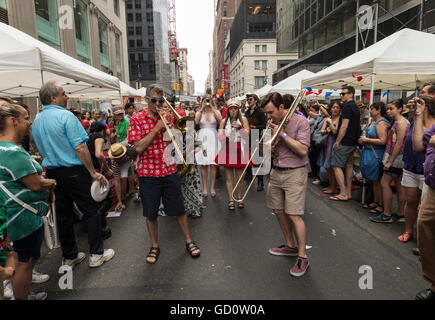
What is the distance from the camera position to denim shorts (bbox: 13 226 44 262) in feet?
7.47

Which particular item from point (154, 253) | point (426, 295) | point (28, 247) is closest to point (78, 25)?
point (154, 253)

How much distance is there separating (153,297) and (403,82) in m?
8.68

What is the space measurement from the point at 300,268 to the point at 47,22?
16.2 metres

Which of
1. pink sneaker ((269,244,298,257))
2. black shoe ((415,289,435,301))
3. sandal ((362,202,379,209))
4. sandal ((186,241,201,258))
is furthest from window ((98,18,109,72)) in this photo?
black shoe ((415,289,435,301))

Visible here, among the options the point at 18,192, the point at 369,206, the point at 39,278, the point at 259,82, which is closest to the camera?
the point at 18,192

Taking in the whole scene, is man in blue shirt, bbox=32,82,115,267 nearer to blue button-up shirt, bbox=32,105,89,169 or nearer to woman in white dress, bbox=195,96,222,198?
blue button-up shirt, bbox=32,105,89,169

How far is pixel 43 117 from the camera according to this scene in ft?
9.39

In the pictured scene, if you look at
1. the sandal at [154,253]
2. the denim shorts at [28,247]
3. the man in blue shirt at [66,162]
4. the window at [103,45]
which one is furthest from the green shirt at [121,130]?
the window at [103,45]

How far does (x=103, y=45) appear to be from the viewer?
2283cm

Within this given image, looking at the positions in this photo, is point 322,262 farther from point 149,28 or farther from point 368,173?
point 149,28

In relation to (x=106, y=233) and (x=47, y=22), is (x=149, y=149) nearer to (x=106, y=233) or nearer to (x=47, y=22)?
(x=106, y=233)

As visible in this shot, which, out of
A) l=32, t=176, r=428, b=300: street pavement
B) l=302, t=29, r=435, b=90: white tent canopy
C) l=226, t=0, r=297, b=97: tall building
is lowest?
Answer: l=32, t=176, r=428, b=300: street pavement

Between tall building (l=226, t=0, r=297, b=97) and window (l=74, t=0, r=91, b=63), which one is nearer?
window (l=74, t=0, r=91, b=63)

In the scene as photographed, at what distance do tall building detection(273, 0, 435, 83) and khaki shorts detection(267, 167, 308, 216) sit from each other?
41.5 ft
